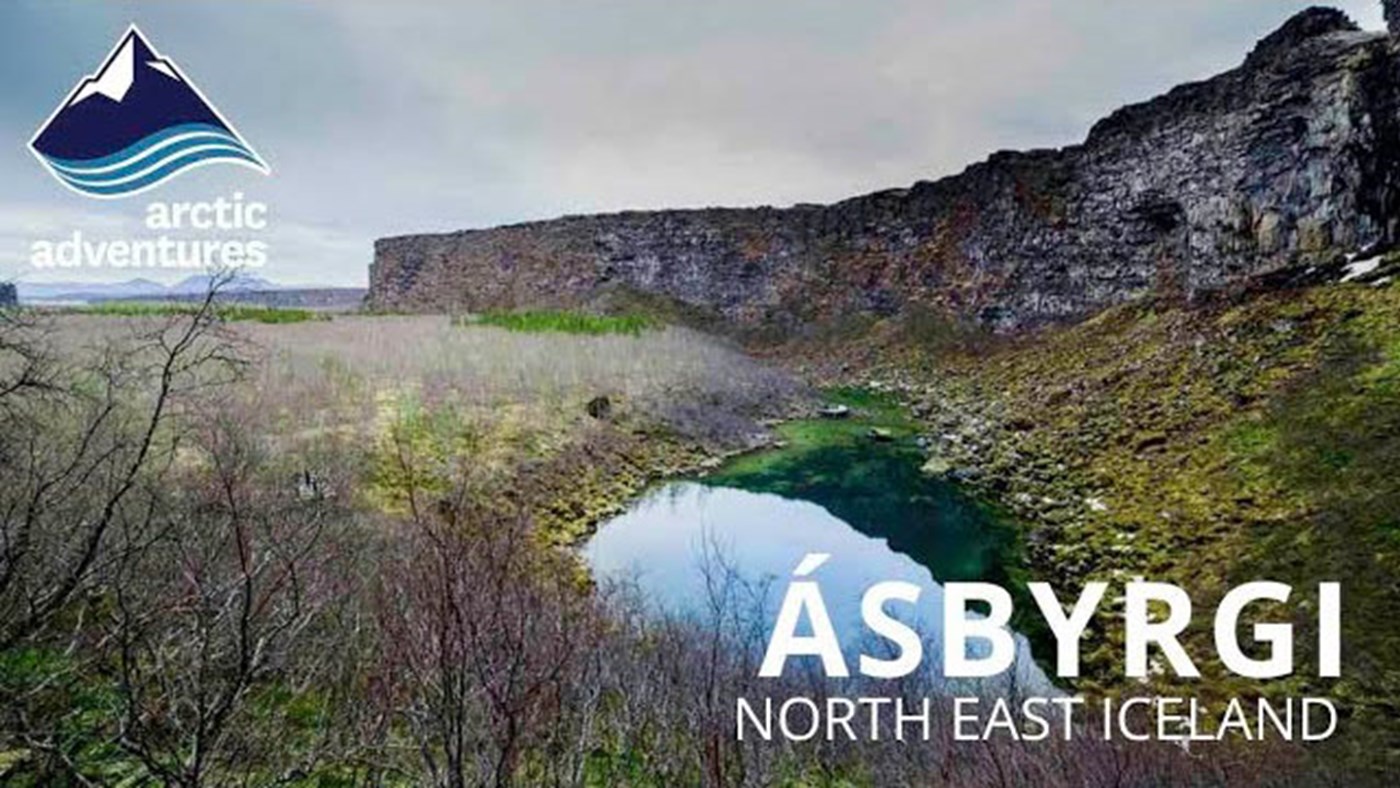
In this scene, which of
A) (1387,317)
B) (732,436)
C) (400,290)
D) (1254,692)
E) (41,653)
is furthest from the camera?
(400,290)

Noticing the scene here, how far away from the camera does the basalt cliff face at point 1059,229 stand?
14.2m

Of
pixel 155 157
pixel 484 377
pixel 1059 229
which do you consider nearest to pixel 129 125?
pixel 155 157

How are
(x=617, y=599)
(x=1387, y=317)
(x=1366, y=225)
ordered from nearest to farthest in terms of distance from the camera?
(x=617, y=599)
(x=1387, y=317)
(x=1366, y=225)

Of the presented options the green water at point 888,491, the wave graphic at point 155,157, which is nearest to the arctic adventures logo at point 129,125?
the wave graphic at point 155,157

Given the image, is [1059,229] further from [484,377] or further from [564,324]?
[484,377]

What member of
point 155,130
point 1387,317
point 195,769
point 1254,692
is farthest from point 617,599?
point 1387,317

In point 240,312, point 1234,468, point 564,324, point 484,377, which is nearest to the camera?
point 1234,468

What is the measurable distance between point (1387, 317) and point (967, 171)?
21048 mm

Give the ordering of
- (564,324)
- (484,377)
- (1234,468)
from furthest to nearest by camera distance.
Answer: (564,324) < (484,377) < (1234,468)

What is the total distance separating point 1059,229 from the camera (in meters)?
25.0

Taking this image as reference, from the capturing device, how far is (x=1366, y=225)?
1317cm

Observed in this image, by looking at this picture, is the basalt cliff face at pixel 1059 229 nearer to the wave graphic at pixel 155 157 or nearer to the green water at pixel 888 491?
the green water at pixel 888 491

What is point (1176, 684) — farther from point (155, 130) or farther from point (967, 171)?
point (967, 171)

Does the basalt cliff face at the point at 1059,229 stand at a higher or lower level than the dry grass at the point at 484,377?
higher
